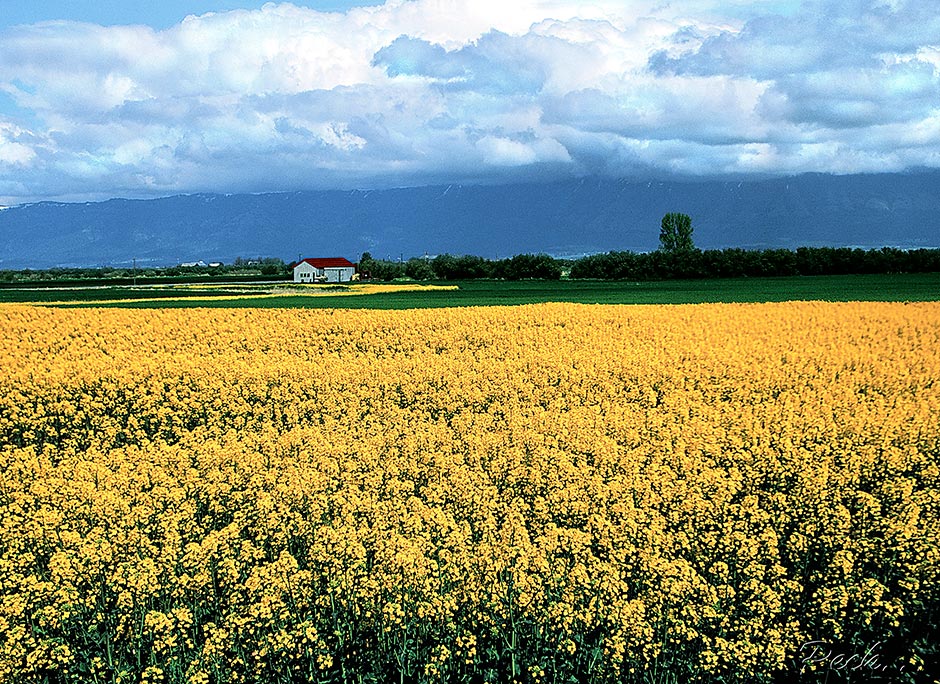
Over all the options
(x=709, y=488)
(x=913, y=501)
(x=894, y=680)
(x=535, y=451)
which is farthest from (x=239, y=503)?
(x=913, y=501)

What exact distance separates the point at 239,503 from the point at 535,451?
4.40 meters

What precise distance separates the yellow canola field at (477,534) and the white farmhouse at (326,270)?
11946 centimetres

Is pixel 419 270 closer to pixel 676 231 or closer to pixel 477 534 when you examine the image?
pixel 676 231

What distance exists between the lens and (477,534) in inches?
378

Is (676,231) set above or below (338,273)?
above

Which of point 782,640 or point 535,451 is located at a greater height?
point 535,451

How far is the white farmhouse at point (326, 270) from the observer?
135712 mm

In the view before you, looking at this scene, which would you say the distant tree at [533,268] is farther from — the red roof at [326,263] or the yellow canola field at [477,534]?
the yellow canola field at [477,534]

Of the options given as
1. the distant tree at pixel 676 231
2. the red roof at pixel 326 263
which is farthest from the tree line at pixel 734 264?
the red roof at pixel 326 263

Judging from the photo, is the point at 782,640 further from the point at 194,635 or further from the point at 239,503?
the point at 239,503

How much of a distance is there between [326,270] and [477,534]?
448 feet

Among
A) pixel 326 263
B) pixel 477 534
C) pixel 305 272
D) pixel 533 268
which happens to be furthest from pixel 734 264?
pixel 477 534

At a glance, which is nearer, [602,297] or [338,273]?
[602,297]

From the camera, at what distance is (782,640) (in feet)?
25.2
